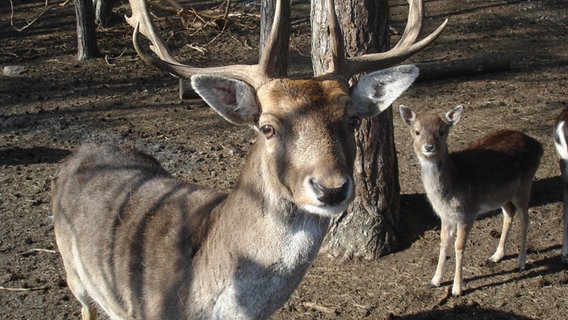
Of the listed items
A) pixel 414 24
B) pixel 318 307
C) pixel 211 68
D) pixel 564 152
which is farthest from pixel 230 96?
pixel 564 152

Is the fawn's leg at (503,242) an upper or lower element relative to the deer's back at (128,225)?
lower

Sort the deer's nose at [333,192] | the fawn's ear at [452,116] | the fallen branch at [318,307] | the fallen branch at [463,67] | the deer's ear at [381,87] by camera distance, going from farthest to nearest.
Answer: the fallen branch at [463,67] < the fawn's ear at [452,116] < the fallen branch at [318,307] < the deer's ear at [381,87] < the deer's nose at [333,192]

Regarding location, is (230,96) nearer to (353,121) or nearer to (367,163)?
(353,121)

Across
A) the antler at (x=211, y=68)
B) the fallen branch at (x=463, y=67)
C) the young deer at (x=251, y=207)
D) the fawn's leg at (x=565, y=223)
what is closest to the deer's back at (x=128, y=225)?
the young deer at (x=251, y=207)

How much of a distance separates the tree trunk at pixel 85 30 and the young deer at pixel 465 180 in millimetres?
6960

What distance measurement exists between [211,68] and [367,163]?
7.96 ft

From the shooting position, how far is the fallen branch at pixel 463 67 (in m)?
10.2

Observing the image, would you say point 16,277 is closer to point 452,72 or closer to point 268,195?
point 268,195

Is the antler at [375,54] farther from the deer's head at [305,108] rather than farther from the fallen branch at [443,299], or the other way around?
the fallen branch at [443,299]

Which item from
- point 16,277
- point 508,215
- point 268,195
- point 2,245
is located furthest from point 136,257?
point 508,215

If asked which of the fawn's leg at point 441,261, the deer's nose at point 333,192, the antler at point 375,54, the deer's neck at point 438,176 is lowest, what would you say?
the fawn's leg at point 441,261

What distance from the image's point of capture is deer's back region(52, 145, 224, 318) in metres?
3.70

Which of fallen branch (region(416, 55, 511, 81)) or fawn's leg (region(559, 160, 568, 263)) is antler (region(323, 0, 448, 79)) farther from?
fallen branch (region(416, 55, 511, 81))

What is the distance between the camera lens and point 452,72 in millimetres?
10234
